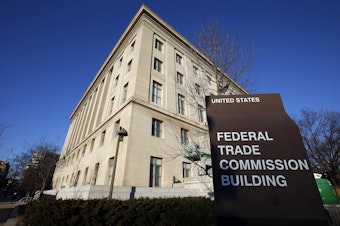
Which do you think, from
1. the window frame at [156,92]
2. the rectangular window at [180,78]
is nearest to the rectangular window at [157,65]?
the window frame at [156,92]

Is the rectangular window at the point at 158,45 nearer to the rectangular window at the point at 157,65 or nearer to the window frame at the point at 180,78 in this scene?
the rectangular window at the point at 157,65

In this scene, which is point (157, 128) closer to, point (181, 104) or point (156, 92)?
point (156, 92)

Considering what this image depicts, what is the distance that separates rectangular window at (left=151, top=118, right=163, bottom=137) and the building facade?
→ 10 centimetres

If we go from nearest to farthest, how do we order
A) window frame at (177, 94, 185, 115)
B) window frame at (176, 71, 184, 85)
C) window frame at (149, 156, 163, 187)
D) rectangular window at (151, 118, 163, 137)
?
window frame at (149, 156, 163, 187) → rectangular window at (151, 118, 163, 137) → window frame at (177, 94, 185, 115) → window frame at (176, 71, 184, 85)

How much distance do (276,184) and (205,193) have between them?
1112cm

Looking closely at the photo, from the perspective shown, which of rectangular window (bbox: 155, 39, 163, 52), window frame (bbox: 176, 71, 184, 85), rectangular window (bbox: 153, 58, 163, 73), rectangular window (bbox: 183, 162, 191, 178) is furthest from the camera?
window frame (bbox: 176, 71, 184, 85)

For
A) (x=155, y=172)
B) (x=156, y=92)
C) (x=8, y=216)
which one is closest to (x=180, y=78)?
(x=156, y=92)

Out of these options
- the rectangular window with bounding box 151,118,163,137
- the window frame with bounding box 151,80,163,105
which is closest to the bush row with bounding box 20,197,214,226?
the rectangular window with bounding box 151,118,163,137

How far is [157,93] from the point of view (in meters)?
18.2

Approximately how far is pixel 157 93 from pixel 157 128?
4.26 m

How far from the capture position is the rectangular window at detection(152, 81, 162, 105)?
17641mm

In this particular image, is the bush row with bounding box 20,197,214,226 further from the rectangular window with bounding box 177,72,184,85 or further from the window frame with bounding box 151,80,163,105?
the rectangular window with bounding box 177,72,184,85

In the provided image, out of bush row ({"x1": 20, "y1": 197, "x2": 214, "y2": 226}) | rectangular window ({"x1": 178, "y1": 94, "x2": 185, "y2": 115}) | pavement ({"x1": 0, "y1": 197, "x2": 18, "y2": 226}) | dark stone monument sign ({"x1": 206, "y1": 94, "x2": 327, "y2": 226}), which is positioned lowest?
pavement ({"x1": 0, "y1": 197, "x2": 18, "y2": 226})

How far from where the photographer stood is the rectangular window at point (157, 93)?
1764 centimetres
